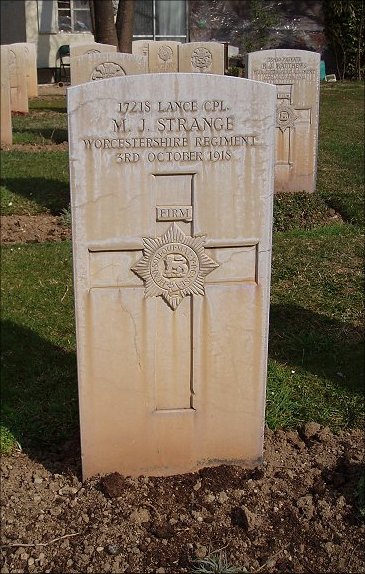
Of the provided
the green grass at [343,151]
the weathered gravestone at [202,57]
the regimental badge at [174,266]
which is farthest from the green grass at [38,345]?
the weathered gravestone at [202,57]

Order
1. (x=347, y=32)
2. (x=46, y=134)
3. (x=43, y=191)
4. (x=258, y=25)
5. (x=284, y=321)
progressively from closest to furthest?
(x=284, y=321), (x=43, y=191), (x=46, y=134), (x=258, y=25), (x=347, y=32)

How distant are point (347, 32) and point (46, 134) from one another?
11.6m

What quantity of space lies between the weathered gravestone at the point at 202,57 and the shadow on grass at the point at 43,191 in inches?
212

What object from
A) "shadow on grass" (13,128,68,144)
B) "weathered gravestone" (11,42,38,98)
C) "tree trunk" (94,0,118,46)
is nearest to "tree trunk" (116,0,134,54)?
"tree trunk" (94,0,118,46)

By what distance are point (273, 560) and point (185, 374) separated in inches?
34.2

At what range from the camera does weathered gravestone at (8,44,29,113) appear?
16.0m

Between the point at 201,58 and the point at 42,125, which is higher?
the point at 201,58

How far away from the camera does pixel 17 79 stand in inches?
655

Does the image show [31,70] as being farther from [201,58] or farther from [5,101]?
[5,101]

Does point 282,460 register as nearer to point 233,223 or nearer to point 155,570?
point 155,570

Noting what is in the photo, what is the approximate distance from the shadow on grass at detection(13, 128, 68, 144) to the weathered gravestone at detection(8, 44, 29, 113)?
5.30 ft

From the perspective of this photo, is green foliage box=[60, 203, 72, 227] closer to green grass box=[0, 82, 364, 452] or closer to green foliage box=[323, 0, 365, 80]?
green grass box=[0, 82, 364, 452]

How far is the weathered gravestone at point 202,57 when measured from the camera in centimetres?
1470

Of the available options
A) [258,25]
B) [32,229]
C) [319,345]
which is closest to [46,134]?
[258,25]
